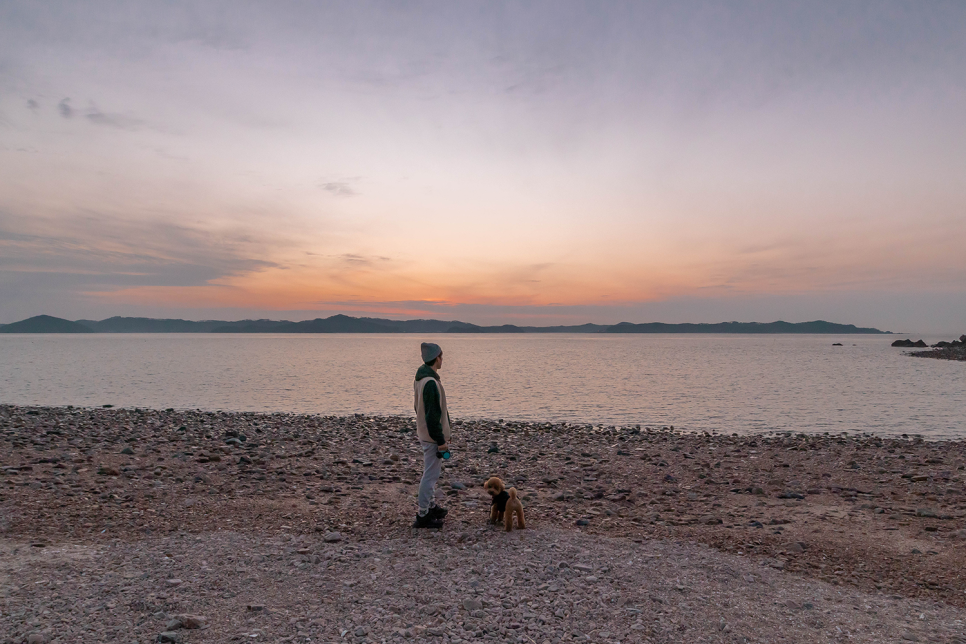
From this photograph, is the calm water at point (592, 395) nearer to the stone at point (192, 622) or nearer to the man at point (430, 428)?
the man at point (430, 428)

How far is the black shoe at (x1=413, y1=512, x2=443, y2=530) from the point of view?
8.70m

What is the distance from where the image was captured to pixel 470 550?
7.68m

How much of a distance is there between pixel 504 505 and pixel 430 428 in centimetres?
174

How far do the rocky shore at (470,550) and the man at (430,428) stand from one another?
1.24ft

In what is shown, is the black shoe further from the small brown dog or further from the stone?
the stone

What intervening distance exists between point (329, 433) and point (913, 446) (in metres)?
19.7

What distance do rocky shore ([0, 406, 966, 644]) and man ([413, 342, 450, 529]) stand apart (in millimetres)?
379

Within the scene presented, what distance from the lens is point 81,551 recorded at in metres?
7.48

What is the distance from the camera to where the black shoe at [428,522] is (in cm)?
870

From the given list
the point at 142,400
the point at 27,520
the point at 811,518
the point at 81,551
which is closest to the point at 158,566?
the point at 81,551

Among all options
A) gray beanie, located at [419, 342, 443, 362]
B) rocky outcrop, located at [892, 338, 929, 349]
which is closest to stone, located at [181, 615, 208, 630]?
gray beanie, located at [419, 342, 443, 362]

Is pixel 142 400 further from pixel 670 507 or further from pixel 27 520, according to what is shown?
pixel 670 507

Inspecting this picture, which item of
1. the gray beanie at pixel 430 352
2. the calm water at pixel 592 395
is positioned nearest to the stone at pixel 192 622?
the gray beanie at pixel 430 352

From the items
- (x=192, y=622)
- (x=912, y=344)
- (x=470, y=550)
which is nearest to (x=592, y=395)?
(x=470, y=550)
